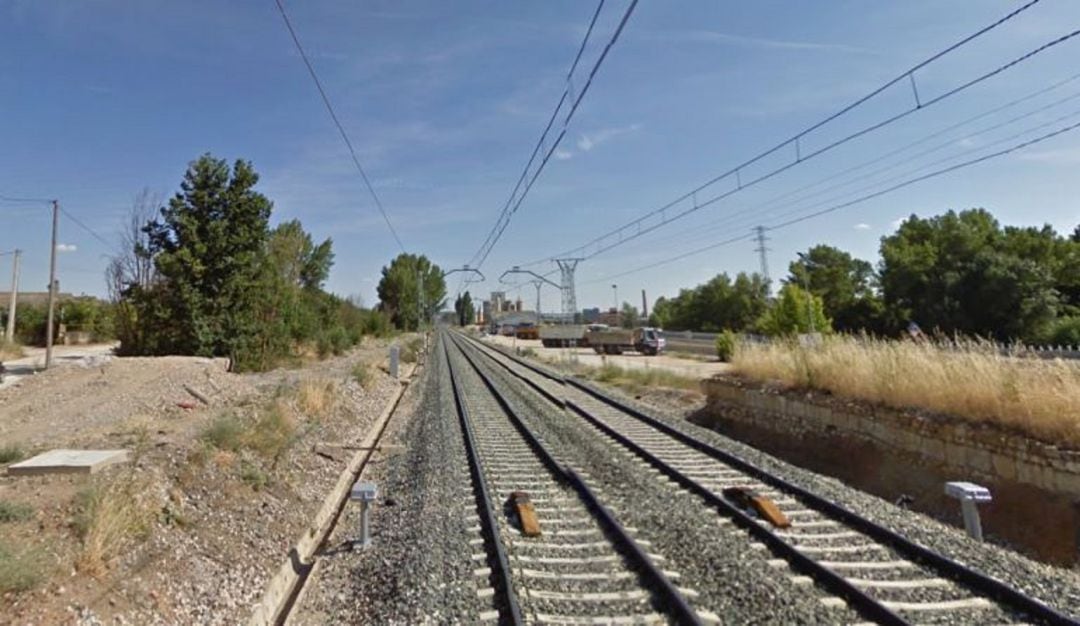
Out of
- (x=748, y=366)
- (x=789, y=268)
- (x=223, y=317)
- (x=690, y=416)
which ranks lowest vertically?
(x=690, y=416)

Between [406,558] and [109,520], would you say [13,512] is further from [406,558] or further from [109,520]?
[406,558]

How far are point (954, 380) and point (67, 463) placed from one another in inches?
509

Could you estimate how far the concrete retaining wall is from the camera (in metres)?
6.88

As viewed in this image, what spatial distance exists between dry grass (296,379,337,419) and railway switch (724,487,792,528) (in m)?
9.60

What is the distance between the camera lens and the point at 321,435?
38.8 feet

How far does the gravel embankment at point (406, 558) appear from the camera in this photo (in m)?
4.59

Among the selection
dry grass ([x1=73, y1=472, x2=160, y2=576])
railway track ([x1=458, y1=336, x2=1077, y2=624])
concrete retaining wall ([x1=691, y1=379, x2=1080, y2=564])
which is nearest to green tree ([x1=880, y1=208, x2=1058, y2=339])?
concrete retaining wall ([x1=691, y1=379, x2=1080, y2=564])

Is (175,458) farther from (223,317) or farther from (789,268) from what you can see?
(789,268)

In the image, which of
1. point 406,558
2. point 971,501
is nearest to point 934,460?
point 971,501

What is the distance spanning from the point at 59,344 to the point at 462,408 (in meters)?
43.5

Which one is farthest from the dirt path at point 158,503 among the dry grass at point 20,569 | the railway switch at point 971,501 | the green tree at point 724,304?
the green tree at point 724,304

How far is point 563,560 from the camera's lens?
215 inches

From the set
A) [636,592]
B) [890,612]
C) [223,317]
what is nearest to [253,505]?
[636,592]

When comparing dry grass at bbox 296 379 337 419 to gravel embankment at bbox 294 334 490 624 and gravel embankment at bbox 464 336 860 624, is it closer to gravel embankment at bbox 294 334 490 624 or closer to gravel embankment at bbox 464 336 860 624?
gravel embankment at bbox 294 334 490 624
